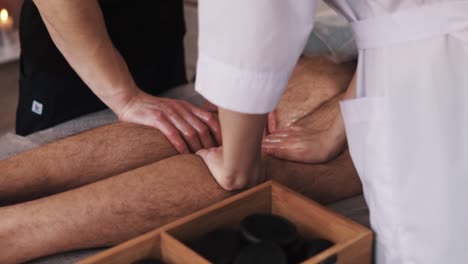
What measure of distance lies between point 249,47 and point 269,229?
37 cm

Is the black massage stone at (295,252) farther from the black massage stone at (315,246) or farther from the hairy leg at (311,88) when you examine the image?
the hairy leg at (311,88)

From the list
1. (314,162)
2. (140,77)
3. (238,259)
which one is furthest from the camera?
(140,77)

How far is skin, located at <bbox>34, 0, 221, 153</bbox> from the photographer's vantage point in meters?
1.68

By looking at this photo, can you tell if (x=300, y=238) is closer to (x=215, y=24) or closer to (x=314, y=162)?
(x=314, y=162)

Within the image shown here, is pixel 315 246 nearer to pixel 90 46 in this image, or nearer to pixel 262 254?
pixel 262 254

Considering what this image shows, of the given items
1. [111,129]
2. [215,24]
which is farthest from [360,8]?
[111,129]

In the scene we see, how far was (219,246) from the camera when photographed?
125 cm

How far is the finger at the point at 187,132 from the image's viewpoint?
66.3 inches

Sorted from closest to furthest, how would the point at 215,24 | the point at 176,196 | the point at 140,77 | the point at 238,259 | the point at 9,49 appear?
the point at 215,24 → the point at 238,259 → the point at 176,196 → the point at 140,77 → the point at 9,49

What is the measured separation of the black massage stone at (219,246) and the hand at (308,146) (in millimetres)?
347

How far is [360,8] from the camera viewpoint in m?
1.16

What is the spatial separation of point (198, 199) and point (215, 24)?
0.51 metres

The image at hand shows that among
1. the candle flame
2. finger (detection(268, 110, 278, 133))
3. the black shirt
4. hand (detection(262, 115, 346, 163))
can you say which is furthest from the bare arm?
the candle flame

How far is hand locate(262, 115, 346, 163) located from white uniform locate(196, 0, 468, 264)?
34 cm
